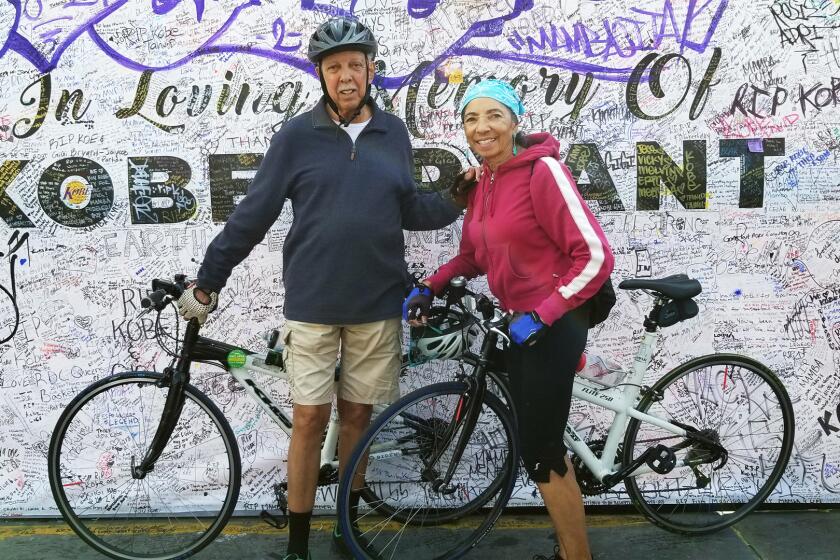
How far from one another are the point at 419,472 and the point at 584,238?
Answer: 1.61 meters

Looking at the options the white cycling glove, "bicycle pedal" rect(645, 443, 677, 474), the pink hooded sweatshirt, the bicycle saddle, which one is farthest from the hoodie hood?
"bicycle pedal" rect(645, 443, 677, 474)

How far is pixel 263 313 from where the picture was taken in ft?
13.3

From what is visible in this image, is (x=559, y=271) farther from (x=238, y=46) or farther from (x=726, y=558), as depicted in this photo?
(x=238, y=46)

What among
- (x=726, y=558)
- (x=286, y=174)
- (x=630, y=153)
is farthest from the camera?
(x=630, y=153)

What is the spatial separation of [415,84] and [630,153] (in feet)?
3.89

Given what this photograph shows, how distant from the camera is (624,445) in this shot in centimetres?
372

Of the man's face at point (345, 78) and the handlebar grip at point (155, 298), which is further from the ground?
the man's face at point (345, 78)

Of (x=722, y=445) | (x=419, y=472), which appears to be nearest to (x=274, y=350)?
(x=419, y=472)

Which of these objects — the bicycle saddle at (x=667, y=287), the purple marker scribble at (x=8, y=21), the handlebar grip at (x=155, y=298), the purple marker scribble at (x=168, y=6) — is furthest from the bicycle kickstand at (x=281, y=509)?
the purple marker scribble at (x=8, y=21)

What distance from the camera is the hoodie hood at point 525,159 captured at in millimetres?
3018

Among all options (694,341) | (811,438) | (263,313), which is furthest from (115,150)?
(811,438)

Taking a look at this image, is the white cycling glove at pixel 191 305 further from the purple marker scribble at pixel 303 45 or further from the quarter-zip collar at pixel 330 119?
the purple marker scribble at pixel 303 45

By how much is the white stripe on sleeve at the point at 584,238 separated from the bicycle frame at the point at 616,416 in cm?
88
